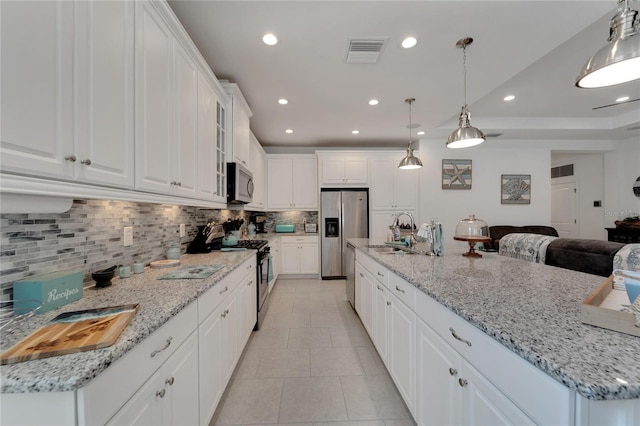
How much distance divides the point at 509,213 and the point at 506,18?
4344mm

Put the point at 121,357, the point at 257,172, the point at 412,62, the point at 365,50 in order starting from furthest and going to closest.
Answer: the point at 257,172 < the point at 412,62 < the point at 365,50 < the point at 121,357

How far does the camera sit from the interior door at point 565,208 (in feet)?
19.5

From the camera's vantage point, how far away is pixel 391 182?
196 inches

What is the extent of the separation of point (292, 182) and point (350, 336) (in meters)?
3.34

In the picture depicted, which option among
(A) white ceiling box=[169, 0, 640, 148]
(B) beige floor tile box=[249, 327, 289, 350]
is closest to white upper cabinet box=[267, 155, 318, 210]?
(A) white ceiling box=[169, 0, 640, 148]

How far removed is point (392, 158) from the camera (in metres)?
4.99

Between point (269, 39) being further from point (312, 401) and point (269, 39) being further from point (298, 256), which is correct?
point (298, 256)

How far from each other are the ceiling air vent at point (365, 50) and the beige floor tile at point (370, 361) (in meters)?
2.76

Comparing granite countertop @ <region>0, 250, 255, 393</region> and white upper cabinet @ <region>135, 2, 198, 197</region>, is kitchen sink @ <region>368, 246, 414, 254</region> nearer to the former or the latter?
granite countertop @ <region>0, 250, 255, 393</region>

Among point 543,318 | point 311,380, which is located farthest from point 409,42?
point 311,380

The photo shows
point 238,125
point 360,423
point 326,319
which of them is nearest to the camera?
point 360,423

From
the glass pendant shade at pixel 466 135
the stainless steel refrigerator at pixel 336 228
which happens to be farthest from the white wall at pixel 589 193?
the glass pendant shade at pixel 466 135

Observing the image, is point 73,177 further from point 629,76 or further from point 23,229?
point 629,76

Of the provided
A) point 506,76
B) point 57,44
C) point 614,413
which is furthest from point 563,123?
point 57,44
